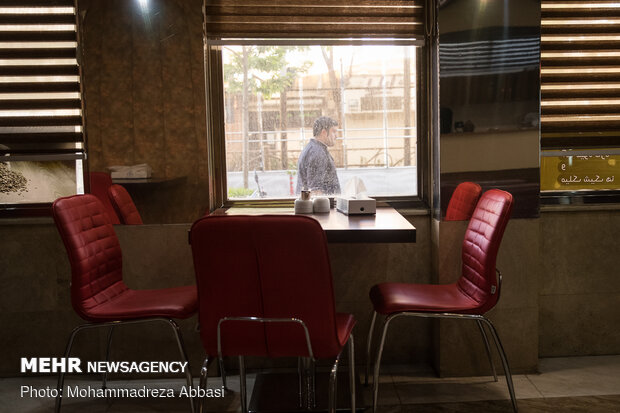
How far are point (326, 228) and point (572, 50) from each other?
1.89 meters

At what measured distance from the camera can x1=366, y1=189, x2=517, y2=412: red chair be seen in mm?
2502

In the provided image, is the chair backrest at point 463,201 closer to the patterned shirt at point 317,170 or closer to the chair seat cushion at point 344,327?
the patterned shirt at point 317,170

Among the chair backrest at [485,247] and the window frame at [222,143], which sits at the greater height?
the window frame at [222,143]

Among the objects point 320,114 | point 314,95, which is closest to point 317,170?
point 320,114

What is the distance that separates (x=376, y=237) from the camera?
95.1 inches

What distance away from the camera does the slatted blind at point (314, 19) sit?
3188 millimetres

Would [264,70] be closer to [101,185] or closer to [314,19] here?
[314,19]

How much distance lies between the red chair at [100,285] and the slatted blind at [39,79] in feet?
2.16

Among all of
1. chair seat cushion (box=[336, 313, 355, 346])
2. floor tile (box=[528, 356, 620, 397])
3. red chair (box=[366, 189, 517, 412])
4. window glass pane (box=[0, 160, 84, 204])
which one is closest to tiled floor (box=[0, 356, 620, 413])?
floor tile (box=[528, 356, 620, 397])

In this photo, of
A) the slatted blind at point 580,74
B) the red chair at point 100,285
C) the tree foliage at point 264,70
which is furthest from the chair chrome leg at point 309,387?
the slatted blind at point 580,74

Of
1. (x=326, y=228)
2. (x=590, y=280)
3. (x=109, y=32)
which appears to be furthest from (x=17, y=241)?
(x=590, y=280)

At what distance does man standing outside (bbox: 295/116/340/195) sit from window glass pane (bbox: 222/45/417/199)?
11 millimetres

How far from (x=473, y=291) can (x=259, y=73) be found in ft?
5.38

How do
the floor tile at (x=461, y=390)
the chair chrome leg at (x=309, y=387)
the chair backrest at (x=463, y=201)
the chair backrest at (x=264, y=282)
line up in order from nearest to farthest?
1. the chair backrest at (x=264, y=282)
2. the chair chrome leg at (x=309, y=387)
3. the floor tile at (x=461, y=390)
4. the chair backrest at (x=463, y=201)
